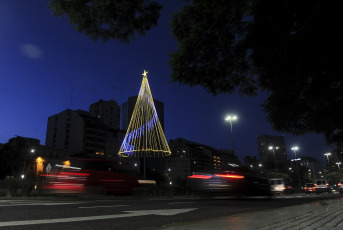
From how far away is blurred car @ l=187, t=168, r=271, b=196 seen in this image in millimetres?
10805

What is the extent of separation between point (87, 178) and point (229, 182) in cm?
678

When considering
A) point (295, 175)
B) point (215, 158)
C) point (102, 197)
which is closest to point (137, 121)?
point (102, 197)

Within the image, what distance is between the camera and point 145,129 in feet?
92.9

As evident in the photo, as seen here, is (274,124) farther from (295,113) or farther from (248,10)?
(248,10)

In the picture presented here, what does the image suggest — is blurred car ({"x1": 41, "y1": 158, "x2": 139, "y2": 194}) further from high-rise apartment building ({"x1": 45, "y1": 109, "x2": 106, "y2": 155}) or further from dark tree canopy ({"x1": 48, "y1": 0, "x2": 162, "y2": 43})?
high-rise apartment building ({"x1": 45, "y1": 109, "x2": 106, "y2": 155})

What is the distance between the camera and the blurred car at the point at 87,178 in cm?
1155

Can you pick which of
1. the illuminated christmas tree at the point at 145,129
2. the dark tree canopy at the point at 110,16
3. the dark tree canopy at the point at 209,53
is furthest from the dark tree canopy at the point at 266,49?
the illuminated christmas tree at the point at 145,129

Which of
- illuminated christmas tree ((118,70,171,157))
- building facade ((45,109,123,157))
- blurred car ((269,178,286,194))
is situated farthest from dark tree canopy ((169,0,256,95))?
building facade ((45,109,123,157))

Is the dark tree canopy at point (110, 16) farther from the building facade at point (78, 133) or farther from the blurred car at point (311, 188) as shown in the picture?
the building facade at point (78, 133)

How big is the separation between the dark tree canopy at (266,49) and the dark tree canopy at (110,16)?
1.47 m

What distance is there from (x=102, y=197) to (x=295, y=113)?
1073 centimetres

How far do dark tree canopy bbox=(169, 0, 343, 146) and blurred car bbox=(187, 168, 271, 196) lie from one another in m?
3.88

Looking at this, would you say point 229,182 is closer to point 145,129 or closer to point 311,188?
point 145,129

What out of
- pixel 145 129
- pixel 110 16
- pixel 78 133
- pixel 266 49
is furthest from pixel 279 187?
pixel 78 133
